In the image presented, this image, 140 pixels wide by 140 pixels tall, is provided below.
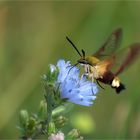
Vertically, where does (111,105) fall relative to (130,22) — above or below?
below

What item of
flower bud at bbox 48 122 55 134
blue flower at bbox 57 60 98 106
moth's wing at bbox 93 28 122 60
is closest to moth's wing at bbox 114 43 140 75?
moth's wing at bbox 93 28 122 60

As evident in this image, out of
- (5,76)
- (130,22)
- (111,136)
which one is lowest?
(111,136)

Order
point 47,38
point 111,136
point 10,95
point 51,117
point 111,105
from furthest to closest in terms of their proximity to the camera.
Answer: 1. point 47,38
2. point 111,105
3. point 10,95
4. point 111,136
5. point 51,117

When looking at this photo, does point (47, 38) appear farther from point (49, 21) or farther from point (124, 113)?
point (124, 113)

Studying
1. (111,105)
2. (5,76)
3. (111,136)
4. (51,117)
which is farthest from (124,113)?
(51,117)

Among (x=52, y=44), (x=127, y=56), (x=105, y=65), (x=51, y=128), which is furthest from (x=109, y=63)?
(x=52, y=44)

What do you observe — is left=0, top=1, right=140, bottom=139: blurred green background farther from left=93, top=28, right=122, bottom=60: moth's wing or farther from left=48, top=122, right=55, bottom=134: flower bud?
left=48, top=122, right=55, bottom=134: flower bud

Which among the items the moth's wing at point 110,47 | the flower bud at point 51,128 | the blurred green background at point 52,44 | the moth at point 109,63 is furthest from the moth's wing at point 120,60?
the blurred green background at point 52,44
